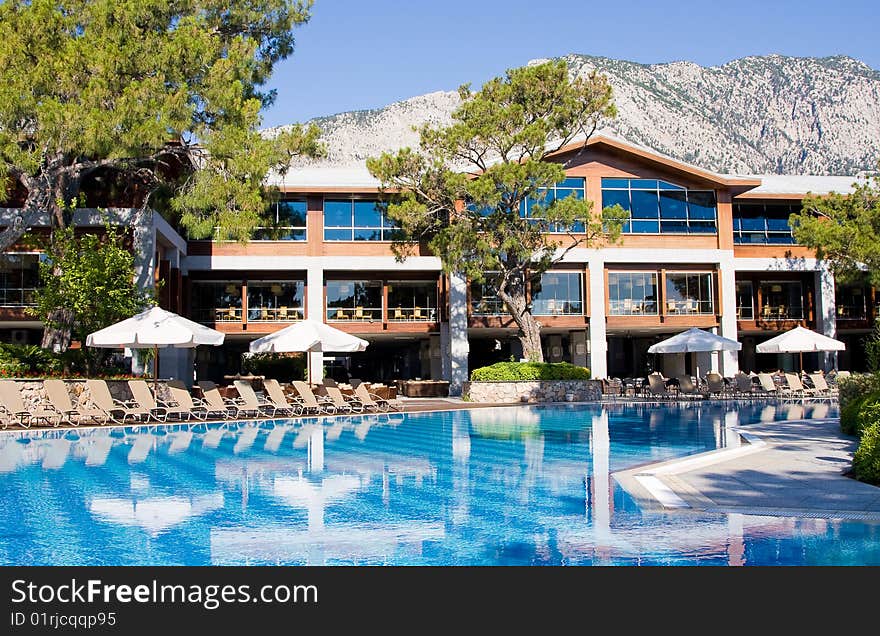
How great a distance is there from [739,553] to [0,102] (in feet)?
57.2

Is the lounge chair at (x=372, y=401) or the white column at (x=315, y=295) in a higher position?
the white column at (x=315, y=295)

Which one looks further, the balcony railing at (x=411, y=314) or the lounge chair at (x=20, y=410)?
the balcony railing at (x=411, y=314)

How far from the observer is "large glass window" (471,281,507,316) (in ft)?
103

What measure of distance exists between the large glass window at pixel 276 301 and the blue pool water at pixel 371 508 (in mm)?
16565

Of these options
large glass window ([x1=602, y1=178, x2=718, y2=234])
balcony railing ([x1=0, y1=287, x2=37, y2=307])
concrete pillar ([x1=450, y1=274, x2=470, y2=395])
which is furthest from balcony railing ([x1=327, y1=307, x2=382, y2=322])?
balcony railing ([x1=0, y1=287, x2=37, y2=307])

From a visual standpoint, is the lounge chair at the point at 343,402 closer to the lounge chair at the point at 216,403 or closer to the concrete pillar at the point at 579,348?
the lounge chair at the point at 216,403

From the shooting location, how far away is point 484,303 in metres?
31.5

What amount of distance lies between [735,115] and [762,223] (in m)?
105

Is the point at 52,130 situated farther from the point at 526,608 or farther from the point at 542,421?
the point at 526,608

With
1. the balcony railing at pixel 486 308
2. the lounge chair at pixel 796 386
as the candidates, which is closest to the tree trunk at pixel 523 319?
the balcony railing at pixel 486 308

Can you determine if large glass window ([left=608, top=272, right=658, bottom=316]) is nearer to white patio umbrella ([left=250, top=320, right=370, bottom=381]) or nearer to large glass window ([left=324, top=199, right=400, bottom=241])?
large glass window ([left=324, top=199, right=400, bottom=241])

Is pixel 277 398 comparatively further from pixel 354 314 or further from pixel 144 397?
pixel 354 314

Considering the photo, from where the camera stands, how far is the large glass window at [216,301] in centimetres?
3138

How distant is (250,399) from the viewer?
1916 centimetres
